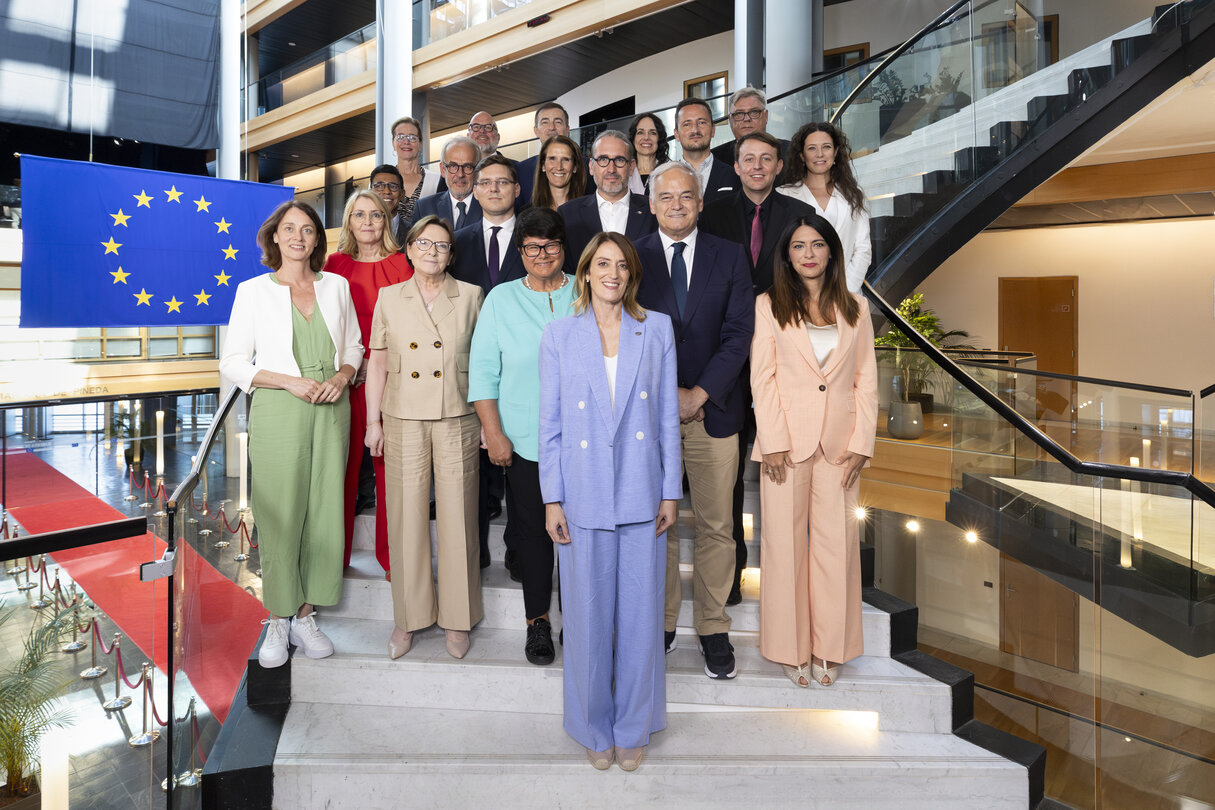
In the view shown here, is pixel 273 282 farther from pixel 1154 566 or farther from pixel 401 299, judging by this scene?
pixel 1154 566

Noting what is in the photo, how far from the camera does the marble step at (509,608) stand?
3219 millimetres

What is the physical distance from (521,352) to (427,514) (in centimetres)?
77

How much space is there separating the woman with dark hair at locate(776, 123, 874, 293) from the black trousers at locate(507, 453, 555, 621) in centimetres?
190

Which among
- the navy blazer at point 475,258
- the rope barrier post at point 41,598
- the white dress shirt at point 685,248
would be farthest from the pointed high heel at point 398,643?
the white dress shirt at point 685,248

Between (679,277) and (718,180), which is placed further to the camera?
(718,180)

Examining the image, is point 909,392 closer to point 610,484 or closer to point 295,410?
point 610,484

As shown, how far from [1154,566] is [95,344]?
16.3 meters

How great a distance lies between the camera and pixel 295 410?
2.93 m

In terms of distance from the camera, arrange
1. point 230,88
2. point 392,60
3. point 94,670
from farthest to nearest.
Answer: point 392,60, point 230,88, point 94,670

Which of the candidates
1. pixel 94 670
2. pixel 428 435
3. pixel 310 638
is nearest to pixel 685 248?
pixel 428 435

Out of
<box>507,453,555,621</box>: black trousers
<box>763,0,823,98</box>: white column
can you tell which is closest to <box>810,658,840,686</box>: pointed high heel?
<box>507,453,555,621</box>: black trousers

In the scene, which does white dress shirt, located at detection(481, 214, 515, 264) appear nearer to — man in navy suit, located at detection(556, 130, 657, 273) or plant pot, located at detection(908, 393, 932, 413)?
man in navy suit, located at detection(556, 130, 657, 273)

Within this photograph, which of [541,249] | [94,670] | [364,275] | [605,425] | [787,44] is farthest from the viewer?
[787,44]

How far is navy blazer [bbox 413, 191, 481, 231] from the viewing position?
155 inches
